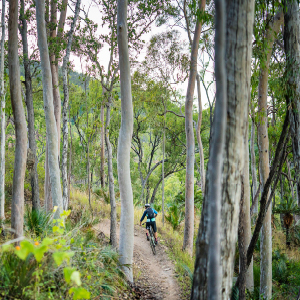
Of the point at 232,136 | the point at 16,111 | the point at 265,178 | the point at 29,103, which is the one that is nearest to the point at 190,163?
the point at 265,178

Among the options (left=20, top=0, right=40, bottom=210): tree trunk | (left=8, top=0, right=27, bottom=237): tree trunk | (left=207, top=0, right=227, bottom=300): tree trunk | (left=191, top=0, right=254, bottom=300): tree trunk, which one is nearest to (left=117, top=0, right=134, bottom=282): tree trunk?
(left=8, top=0, right=27, bottom=237): tree trunk

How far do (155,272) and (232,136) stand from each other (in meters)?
6.69

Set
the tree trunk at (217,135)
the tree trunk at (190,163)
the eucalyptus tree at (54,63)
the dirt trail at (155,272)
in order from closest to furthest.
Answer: the tree trunk at (217,135), the dirt trail at (155,272), the eucalyptus tree at (54,63), the tree trunk at (190,163)

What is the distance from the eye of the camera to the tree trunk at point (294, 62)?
476cm

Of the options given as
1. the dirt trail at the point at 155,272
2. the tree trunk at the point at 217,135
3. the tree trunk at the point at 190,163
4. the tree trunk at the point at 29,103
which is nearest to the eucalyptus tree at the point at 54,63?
the tree trunk at the point at 29,103

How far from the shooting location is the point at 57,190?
6.77m

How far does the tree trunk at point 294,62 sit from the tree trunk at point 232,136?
258 cm

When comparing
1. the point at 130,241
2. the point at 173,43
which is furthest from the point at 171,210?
the point at 173,43

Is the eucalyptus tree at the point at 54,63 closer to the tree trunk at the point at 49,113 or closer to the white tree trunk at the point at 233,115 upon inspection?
the tree trunk at the point at 49,113

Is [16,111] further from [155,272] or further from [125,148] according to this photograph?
[155,272]

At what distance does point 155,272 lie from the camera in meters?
8.02

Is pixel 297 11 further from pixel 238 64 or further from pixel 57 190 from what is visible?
pixel 57 190

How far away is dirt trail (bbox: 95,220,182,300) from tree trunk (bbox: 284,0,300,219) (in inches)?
169

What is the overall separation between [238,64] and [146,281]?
21.4 feet
